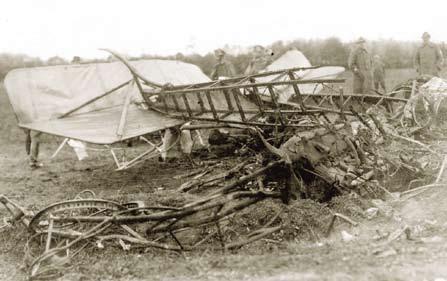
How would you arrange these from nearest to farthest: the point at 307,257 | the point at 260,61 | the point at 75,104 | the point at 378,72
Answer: the point at 307,257, the point at 75,104, the point at 260,61, the point at 378,72

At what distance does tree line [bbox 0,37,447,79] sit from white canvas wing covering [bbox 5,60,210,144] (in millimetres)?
12259

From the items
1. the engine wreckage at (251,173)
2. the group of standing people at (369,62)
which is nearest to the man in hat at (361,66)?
the group of standing people at (369,62)

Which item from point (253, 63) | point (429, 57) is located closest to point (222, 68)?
point (253, 63)

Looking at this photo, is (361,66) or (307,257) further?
(361,66)

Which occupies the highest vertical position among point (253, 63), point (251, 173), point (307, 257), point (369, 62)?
point (253, 63)

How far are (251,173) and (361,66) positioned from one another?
32.2 ft

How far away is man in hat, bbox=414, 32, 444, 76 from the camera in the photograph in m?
14.4

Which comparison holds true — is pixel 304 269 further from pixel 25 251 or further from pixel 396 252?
pixel 25 251

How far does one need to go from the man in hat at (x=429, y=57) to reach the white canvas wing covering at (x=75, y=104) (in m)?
9.32

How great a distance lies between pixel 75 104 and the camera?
339 inches

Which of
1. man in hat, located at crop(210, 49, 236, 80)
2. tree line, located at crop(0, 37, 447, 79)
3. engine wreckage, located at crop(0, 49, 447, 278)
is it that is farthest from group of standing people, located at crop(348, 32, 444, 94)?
tree line, located at crop(0, 37, 447, 79)

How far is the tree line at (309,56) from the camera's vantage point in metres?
21.8

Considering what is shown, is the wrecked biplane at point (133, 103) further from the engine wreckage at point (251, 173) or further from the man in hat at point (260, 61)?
the man in hat at point (260, 61)

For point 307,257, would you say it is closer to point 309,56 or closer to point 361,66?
point 361,66
